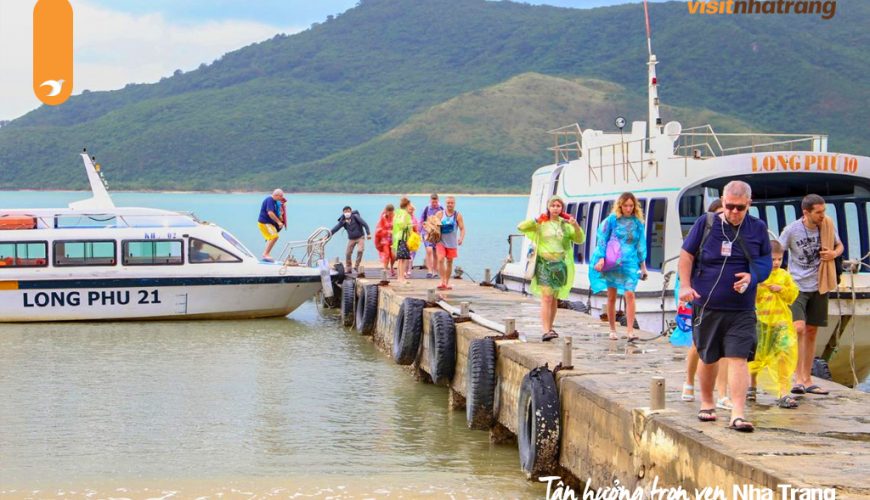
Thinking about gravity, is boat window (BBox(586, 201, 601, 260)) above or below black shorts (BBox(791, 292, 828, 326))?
above

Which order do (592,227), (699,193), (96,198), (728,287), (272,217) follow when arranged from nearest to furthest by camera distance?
1. (728,287)
2. (699,193)
3. (592,227)
4. (96,198)
5. (272,217)

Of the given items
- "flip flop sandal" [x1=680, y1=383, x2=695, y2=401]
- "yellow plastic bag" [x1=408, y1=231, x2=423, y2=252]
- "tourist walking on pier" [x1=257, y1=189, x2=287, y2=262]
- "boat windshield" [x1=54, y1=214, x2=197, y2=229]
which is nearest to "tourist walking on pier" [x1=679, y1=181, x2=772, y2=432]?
"flip flop sandal" [x1=680, y1=383, x2=695, y2=401]

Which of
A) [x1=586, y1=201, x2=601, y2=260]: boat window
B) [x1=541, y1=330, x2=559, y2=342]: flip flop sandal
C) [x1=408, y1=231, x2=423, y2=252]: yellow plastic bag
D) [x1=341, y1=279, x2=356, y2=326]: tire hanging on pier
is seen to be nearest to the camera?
[x1=541, y1=330, x2=559, y2=342]: flip flop sandal

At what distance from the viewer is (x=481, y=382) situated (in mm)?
12172

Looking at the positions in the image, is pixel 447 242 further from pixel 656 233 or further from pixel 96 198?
pixel 96 198

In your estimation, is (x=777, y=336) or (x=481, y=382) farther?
(x=481, y=382)

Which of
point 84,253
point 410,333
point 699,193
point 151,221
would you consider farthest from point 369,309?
point 699,193

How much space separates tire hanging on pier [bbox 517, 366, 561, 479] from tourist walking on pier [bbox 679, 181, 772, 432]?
6.40ft

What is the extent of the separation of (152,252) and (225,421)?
9.31m

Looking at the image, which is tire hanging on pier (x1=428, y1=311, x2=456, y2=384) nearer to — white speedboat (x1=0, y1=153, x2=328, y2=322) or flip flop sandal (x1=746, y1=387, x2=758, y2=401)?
flip flop sandal (x1=746, y1=387, x2=758, y2=401)

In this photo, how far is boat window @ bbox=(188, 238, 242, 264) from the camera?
886 inches

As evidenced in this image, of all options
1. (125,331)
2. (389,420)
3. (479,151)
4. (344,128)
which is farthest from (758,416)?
(344,128)

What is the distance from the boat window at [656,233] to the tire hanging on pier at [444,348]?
3.83 meters

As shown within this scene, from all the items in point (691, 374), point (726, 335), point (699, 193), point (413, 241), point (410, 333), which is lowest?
point (410, 333)
